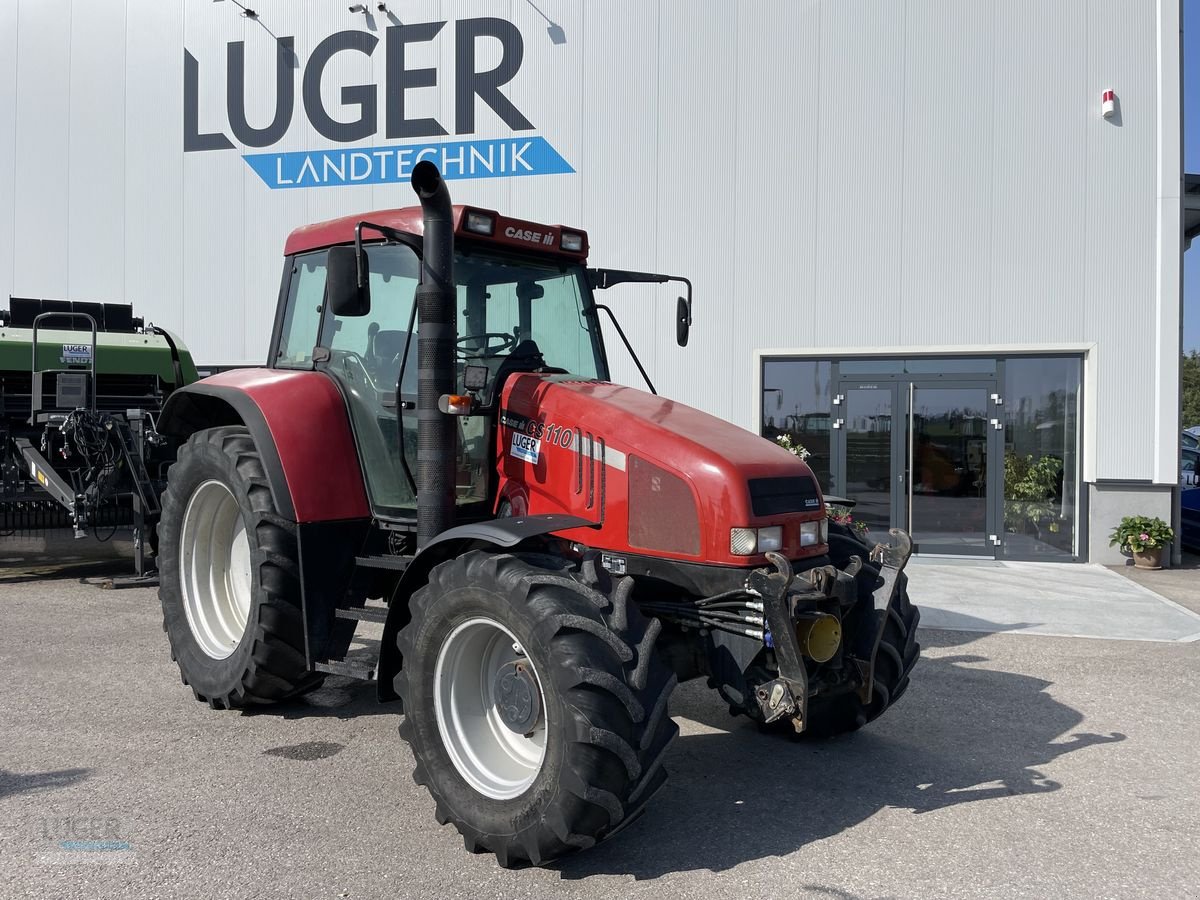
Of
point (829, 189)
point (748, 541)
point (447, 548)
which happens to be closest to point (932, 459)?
point (829, 189)

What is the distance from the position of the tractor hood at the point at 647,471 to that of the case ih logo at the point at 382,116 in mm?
9597

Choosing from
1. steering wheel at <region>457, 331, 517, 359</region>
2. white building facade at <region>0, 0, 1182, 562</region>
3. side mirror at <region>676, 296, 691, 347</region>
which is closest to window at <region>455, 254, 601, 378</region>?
steering wheel at <region>457, 331, 517, 359</region>

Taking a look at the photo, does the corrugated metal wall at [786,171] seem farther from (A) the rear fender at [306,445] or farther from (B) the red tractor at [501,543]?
(A) the rear fender at [306,445]

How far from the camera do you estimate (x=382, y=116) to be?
551 inches

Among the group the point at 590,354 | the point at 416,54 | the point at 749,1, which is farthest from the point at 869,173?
the point at 590,354

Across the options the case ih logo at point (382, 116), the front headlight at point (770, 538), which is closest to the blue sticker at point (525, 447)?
the front headlight at point (770, 538)

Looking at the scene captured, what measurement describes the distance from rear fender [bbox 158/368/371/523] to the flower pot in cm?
1021

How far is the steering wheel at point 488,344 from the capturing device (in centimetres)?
483

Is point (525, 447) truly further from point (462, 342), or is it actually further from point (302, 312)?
point (302, 312)

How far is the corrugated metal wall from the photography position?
39.6ft

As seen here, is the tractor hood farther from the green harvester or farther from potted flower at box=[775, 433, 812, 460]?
potted flower at box=[775, 433, 812, 460]

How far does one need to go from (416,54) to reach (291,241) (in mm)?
9189

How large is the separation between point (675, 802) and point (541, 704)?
2.82 feet

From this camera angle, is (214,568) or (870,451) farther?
(870,451)
